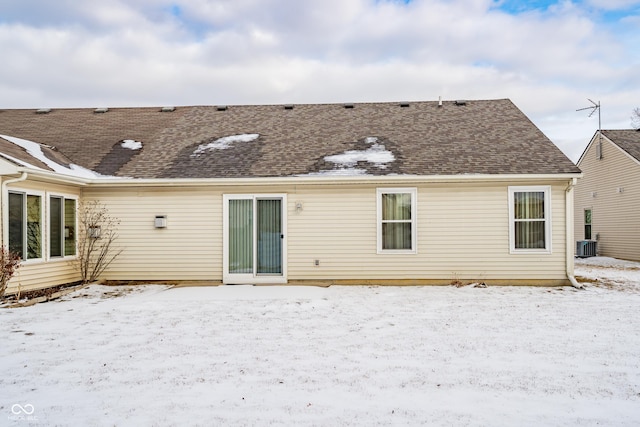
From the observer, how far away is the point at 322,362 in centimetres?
477

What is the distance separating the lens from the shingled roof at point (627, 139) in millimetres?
16922

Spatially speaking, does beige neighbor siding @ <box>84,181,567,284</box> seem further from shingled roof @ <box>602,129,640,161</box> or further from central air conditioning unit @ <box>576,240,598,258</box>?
central air conditioning unit @ <box>576,240,598,258</box>

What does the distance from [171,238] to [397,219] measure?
17.0 ft

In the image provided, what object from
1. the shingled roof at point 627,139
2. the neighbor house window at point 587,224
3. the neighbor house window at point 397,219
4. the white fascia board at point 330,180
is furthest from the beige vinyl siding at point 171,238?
the neighbor house window at point 587,224

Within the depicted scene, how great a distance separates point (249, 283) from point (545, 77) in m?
18.1

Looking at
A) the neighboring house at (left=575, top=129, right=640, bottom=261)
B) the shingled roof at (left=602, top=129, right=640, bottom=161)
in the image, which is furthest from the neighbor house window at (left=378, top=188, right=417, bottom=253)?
the shingled roof at (left=602, top=129, right=640, bottom=161)

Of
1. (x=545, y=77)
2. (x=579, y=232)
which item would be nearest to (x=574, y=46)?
(x=545, y=77)

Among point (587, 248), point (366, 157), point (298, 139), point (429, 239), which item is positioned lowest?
point (587, 248)

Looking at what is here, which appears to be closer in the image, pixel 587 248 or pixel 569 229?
pixel 569 229

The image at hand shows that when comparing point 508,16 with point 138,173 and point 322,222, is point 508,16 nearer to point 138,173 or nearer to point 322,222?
point 322,222

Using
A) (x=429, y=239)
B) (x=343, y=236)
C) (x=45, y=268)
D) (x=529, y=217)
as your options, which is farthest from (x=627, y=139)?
(x=45, y=268)

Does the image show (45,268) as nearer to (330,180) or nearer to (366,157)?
(330,180)

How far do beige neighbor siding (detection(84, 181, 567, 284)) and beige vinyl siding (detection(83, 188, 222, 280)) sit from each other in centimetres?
2

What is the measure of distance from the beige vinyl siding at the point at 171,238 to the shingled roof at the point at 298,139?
0.62m
